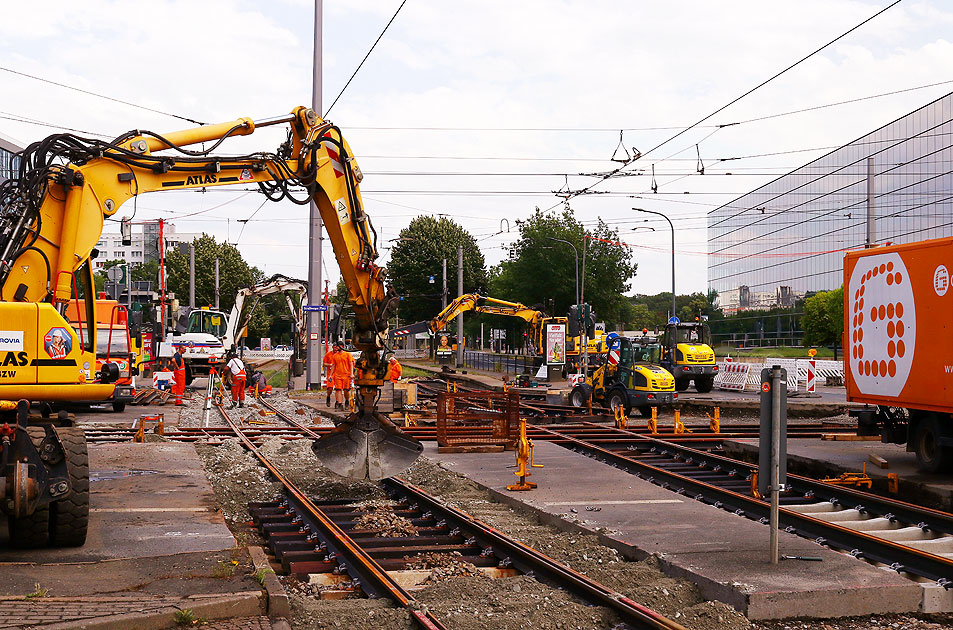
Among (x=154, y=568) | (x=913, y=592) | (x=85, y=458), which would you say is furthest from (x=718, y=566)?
(x=85, y=458)

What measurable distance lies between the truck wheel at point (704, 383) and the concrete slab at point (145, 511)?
78.7 ft

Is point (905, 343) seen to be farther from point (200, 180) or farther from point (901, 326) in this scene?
point (200, 180)

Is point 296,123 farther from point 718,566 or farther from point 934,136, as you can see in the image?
point 934,136

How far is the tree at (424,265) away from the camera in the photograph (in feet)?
248

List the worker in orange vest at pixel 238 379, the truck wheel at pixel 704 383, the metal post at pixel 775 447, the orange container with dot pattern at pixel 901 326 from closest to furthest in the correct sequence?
the metal post at pixel 775 447 → the orange container with dot pattern at pixel 901 326 → the worker in orange vest at pixel 238 379 → the truck wheel at pixel 704 383

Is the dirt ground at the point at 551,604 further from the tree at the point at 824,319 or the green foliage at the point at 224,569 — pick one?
the tree at the point at 824,319

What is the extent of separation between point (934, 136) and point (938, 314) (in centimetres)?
4004

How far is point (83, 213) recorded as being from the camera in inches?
385

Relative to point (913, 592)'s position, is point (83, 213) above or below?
above

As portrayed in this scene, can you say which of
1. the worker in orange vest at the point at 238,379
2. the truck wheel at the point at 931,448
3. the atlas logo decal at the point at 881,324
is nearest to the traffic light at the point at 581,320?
the worker in orange vest at the point at 238,379

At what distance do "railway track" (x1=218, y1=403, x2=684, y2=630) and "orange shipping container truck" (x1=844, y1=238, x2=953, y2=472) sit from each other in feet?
24.1

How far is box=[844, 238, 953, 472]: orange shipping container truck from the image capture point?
44.0 ft

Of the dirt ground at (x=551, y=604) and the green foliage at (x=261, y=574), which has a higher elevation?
the green foliage at (x=261, y=574)

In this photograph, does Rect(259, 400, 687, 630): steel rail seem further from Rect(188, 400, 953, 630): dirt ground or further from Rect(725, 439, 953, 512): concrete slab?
Rect(725, 439, 953, 512): concrete slab
